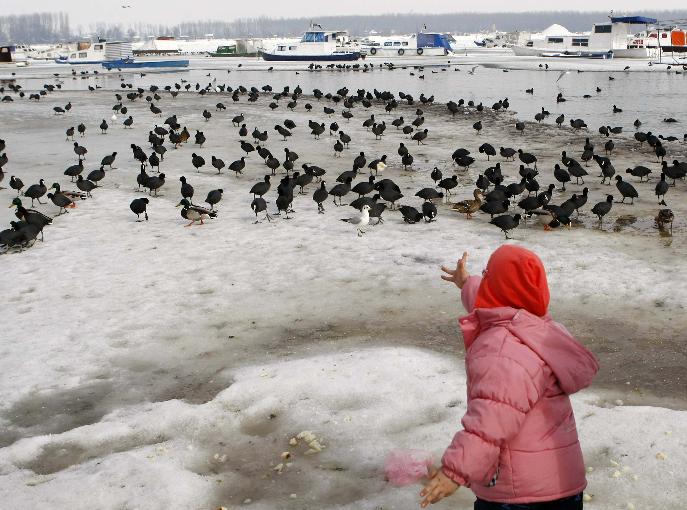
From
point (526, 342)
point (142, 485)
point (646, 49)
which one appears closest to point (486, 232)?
point (142, 485)

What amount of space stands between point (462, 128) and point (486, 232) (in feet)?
50.3

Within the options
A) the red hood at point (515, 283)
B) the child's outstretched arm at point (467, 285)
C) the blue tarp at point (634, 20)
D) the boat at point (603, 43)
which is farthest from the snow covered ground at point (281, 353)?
the blue tarp at point (634, 20)

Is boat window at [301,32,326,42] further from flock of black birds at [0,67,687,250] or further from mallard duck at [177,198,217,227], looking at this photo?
mallard duck at [177,198,217,227]

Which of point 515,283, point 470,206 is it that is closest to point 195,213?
point 470,206

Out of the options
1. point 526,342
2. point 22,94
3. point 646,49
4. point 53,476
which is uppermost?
point 646,49

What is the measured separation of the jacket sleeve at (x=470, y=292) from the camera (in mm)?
3593

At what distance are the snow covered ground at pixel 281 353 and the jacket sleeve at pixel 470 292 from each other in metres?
2.01

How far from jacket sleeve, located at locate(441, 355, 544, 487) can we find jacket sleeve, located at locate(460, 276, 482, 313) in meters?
0.72

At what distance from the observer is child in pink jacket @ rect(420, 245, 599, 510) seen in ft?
9.33

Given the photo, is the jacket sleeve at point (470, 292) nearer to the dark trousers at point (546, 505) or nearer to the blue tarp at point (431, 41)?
the dark trousers at point (546, 505)

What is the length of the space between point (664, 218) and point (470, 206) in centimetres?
353

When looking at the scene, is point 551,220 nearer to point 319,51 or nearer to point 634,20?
point 319,51

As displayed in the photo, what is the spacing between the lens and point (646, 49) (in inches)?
3201

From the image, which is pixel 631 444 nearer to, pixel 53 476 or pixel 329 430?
pixel 329 430
